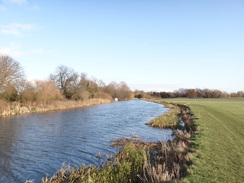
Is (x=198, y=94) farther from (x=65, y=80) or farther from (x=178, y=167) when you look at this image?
(x=178, y=167)

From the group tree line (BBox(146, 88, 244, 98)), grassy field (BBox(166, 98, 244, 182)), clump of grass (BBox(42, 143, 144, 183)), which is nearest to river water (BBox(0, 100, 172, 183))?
clump of grass (BBox(42, 143, 144, 183))

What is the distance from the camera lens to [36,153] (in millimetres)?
9977

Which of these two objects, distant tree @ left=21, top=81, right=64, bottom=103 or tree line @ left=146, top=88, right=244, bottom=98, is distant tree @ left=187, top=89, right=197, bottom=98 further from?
distant tree @ left=21, top=81, right=64, bottom=103

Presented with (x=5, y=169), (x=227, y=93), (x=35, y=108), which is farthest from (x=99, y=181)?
(x=227, y=93)

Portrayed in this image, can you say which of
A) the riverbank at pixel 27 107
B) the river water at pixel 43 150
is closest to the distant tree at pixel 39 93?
the riverbank at pixel 27 107

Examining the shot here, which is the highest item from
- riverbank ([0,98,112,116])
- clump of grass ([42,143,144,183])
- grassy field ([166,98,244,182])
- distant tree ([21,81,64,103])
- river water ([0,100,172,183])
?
distant tree ([21,81,64,103])

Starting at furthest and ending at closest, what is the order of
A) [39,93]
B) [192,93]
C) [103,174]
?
[192,93] < [39,93] < [103,174]

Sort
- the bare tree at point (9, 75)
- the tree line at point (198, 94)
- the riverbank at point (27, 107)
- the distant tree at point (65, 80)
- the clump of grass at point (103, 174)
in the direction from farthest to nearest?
the tree line at point (198, 94)
the distant tree at point (65, 80)
the bare tree at point (9, 75)
the riverbank at point (27, 107)
the clump of grass at point (103, 174)

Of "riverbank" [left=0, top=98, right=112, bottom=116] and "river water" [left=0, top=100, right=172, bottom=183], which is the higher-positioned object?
"riverbank" [left=0, top=98, right=112, bottom=116]

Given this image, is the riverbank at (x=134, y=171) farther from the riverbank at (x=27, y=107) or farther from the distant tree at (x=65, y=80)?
the distant tree at (x=65, y=80)

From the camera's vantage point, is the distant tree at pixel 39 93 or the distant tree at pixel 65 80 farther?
the distant tree at pixel 65 80

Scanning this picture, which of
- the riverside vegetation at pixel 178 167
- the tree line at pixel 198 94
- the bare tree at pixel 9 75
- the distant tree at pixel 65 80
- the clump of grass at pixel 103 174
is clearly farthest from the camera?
the tree line at pixel 198 94

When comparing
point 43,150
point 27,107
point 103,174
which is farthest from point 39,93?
point 103,174

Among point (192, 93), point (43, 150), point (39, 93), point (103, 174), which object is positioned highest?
point (192, 93)
